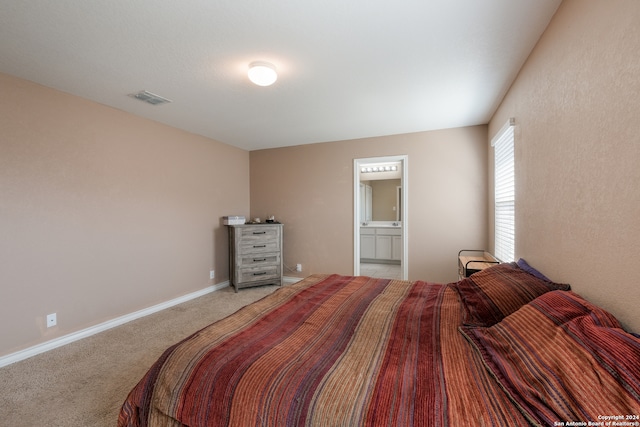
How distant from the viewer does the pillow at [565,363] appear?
723 mm

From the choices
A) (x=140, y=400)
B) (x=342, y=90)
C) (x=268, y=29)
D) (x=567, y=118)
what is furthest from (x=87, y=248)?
(x=567, y=118)

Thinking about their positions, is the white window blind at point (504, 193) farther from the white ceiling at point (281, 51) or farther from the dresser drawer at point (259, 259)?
the dresser drawer at point (259, 259)

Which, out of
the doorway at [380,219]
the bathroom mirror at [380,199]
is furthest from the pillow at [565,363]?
the bathroom mirror at [380,199]

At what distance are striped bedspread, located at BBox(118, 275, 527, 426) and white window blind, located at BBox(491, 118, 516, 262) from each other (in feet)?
5.17

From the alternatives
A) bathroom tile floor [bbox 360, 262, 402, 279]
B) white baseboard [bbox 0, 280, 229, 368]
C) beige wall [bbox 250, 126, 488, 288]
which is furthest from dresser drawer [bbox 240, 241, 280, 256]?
bathroom tile floor [bbox 360, 262, 402, 279]

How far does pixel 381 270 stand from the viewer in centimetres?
570

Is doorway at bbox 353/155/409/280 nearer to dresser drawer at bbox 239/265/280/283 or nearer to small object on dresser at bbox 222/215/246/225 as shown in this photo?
dresser drawer at bbox 239/265/280/283

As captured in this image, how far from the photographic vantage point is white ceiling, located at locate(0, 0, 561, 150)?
1.60 m

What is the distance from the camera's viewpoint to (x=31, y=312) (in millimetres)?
2400

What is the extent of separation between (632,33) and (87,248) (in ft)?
13.5

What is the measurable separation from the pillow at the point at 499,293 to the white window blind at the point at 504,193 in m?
0.98

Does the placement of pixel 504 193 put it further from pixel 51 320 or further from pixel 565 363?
pixel 51 320

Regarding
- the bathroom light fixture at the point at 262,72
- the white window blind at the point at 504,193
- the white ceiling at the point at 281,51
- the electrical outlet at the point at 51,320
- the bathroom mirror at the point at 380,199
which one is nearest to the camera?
the white ceiling at the point at 281,51

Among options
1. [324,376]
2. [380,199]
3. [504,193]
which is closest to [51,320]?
[324,376]
